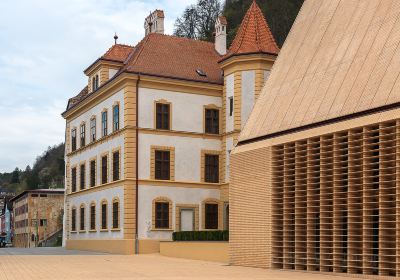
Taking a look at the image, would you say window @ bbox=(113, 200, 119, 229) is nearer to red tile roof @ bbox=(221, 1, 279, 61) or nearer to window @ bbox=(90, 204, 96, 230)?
window @ bbox=(90, 204, 96, 230)

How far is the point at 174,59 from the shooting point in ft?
151

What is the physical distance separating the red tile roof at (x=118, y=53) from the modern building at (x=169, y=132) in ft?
0.92

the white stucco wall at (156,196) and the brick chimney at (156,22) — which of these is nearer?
the white stucco wall at (156,196)

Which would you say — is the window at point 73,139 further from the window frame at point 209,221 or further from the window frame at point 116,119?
the window frame at point 209,221

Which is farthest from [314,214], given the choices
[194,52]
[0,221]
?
[0,221]

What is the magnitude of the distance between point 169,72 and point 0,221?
477 feet

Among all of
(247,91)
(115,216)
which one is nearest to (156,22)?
(247,91)

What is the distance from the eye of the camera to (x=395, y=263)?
19.1m

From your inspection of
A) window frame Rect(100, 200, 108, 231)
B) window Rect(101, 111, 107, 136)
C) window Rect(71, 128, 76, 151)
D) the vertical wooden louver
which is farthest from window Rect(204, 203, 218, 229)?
the vertical wooden louver

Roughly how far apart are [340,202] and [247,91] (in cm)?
2153

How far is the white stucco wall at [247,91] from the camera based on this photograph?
4225cm

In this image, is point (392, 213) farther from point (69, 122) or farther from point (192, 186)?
point (69, 122)

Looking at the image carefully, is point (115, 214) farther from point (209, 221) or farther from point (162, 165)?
point (209, 221)

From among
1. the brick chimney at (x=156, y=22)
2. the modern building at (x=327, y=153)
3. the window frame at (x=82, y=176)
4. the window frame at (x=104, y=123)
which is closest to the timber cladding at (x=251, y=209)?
the modern building at (x=327, y=153)
